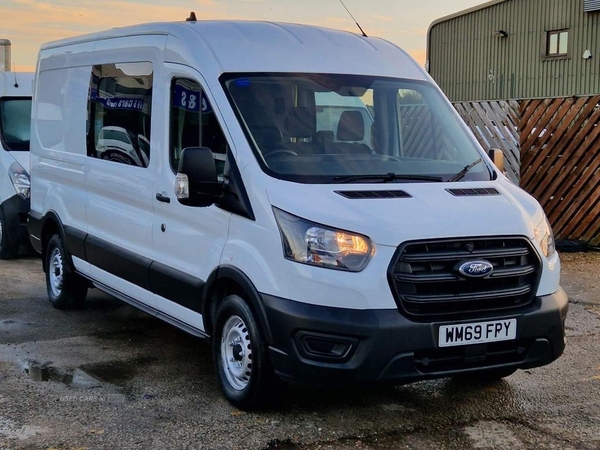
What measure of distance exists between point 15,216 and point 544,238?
7.42 metres

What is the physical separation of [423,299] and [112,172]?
302cm

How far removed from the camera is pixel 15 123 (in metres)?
Result: 11.3

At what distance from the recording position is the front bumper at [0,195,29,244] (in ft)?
34.4

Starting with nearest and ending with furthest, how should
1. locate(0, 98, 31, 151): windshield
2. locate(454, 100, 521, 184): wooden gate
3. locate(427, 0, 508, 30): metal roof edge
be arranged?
locate(0, 98, 31, 151): windshield → locate(454, 100, 521, 184): wooden gate → locate(427, 0, 508, 30): metal roof edge

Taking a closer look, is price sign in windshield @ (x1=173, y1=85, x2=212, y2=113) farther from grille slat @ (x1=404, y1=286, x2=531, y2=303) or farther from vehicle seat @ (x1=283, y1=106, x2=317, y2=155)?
grille slat @ (x1=404, y1=286, x2=531, y2=303)

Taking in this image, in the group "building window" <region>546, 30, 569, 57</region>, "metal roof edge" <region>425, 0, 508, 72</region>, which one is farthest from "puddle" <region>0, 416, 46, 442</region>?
"metal roof edge" <region>425, 0, 508, 72</region>

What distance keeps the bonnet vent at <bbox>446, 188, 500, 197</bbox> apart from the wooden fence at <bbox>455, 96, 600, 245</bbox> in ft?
21.3

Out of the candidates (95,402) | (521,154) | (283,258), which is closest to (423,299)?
(283,258)

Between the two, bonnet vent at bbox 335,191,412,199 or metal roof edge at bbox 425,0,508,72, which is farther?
metal roof edge at bbox 425,0,508,72

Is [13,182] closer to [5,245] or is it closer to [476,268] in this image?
[5,245]

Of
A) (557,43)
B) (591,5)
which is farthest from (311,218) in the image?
(557,43)

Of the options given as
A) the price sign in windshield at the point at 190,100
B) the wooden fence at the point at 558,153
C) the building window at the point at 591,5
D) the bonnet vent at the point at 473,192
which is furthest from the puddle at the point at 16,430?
the building window at the point at 591,5

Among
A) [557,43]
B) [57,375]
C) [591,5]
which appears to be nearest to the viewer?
[57,375]

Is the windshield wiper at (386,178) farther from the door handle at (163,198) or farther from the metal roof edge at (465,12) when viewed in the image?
the metal roof edge at (465,12)
